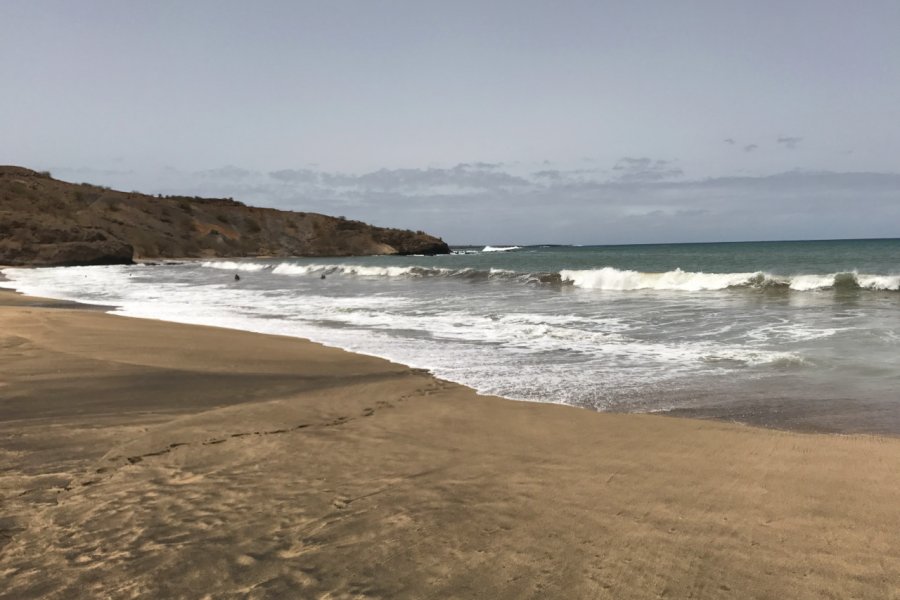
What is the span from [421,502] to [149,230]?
8657 cm

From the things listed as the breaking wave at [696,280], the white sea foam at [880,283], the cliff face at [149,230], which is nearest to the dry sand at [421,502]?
the white sea foam at [880,283]

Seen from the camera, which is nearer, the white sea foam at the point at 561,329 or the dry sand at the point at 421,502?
the dry sand at the point at 421,502

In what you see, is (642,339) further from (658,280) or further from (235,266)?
(235,266)

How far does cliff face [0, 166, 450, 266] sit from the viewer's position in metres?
50.9

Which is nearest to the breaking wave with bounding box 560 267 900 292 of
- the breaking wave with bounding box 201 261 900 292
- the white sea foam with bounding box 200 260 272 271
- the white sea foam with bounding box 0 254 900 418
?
the breaking wave with bounding box 201 261 900 292

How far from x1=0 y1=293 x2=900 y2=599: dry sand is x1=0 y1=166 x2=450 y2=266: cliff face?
54.7 meters

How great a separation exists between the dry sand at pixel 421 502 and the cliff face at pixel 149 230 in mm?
54661

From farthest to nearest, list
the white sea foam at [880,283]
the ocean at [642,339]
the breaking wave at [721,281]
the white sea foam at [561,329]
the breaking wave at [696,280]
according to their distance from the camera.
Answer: the breaking wave at [696,280] → the breaking wave at [721,281] → the white sea foam at [880,283] → the white sea foam at [561,329] → the ocean at [642,339]

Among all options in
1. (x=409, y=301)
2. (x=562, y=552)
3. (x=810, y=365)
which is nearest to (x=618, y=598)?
(x=562, y=552)

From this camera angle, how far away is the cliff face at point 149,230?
50.9 metres

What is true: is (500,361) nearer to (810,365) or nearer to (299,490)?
(810,365)

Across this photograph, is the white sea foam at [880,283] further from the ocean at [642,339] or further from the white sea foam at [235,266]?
the white sea foam at [235,266]

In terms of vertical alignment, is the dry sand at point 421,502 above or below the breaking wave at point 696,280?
below

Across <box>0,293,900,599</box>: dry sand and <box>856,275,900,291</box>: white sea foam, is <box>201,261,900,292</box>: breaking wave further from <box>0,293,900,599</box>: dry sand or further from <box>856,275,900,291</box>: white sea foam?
<box>0,293,900,599</box>: dry sand
